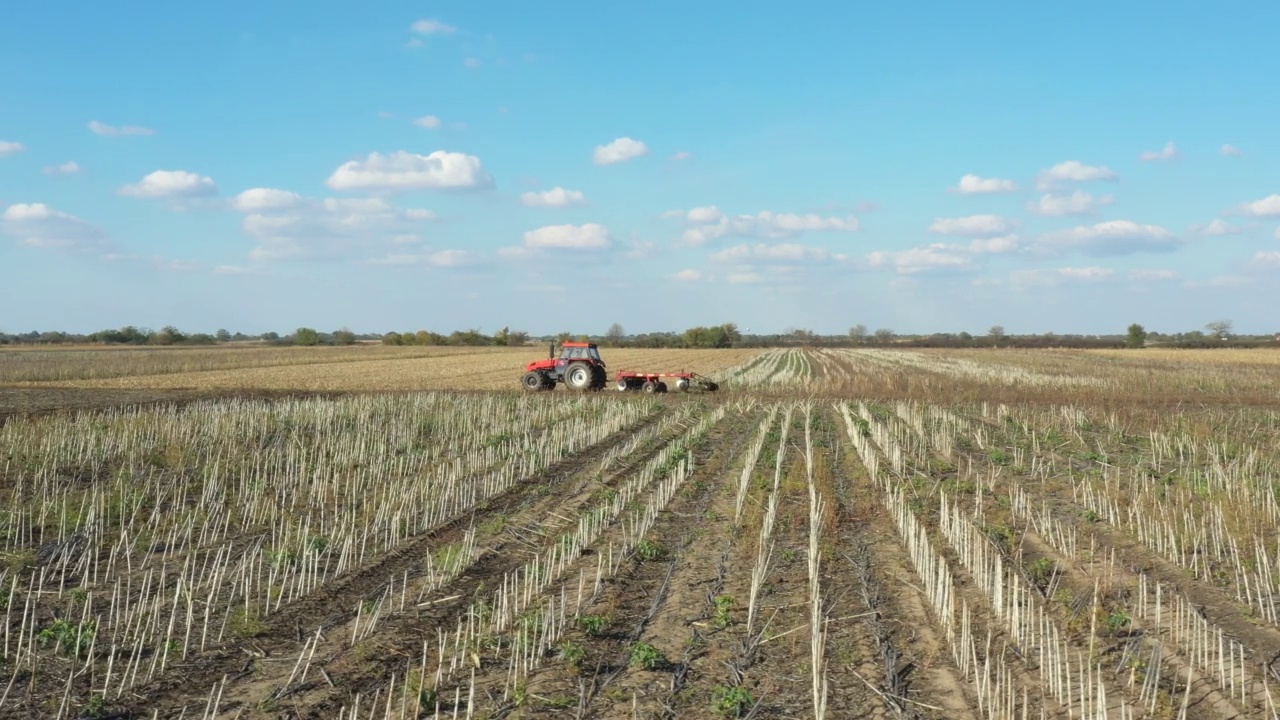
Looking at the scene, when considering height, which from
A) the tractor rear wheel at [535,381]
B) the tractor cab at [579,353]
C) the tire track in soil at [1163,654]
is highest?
the tractor cab at [579,353]

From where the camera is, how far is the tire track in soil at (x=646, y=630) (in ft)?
19.8

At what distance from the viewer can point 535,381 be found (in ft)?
99.6

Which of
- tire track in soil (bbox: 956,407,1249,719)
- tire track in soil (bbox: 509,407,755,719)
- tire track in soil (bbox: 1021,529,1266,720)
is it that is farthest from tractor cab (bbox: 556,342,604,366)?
tire track in soil (bbox: 1021,529,1266,720)

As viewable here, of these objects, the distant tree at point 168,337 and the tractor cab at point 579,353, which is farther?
the distant tree at point 168,337

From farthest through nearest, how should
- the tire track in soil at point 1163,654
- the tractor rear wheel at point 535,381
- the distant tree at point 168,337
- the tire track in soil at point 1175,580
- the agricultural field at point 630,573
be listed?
the distant tree at point 168,337 → the tractor rear wheel at point 535,381 → the tire track in soil at point 1175,580 → the agricultural field at point 630,573 → the tire track in soil at point 1163,654

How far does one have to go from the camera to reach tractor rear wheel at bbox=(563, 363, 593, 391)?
29453mm

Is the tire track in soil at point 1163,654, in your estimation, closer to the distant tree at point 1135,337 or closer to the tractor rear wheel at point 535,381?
the tractor rear wheel at point 535,381

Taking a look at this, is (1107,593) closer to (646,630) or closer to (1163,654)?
(1163,654)

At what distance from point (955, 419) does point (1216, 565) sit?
12354 mm

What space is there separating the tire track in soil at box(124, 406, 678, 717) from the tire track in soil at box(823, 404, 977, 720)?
144 inches

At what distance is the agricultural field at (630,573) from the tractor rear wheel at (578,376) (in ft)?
33.5

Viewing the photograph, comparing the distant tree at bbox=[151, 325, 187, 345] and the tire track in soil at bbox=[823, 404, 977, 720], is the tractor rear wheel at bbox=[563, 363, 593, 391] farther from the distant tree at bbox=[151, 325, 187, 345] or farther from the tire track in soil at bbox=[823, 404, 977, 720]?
the distant tree at bbox=[151, 325, 187, 345]

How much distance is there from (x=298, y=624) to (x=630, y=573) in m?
3.09

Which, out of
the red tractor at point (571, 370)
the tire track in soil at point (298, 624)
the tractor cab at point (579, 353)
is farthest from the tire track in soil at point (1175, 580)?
the tractor cab at point (579, 353)
